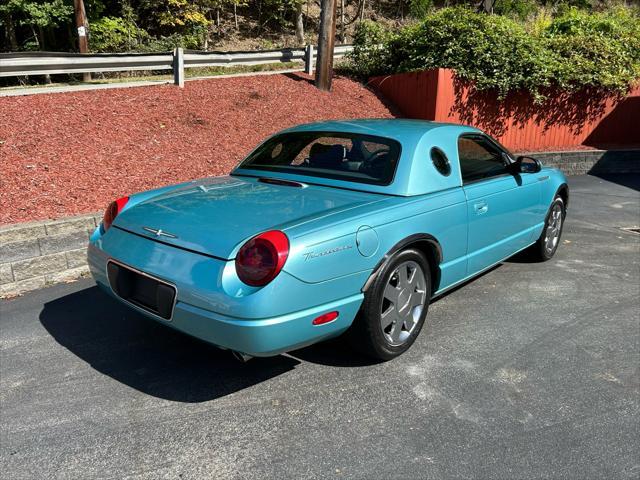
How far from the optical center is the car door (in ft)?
13.9

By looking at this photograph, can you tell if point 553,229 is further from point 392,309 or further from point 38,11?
point 38,11

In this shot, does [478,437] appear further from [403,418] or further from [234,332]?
[234,332]

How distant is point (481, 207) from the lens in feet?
14.0

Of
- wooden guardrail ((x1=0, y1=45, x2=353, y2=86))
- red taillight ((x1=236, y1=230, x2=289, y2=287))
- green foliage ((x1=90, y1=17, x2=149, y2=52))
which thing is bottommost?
red taillight ((x1=236, y1=230, x2=289, y2=287))

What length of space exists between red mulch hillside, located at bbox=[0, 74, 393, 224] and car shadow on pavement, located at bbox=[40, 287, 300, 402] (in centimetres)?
187

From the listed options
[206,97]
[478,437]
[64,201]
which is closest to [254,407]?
[478,437]

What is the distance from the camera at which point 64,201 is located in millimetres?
5996

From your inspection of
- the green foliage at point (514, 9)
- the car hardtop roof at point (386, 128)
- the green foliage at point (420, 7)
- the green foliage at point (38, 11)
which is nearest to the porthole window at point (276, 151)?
the car hardtop roof at point (386, 128)

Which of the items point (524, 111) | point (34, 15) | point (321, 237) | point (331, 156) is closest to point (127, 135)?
point (331, 156)

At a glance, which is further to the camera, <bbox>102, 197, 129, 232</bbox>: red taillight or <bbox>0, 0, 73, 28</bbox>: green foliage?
<bbox>0, 0, 73, 28</bbox>: green foliage

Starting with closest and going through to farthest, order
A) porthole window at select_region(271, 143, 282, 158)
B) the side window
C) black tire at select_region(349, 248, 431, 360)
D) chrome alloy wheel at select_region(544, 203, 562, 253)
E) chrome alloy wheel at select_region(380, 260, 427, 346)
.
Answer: black tire at select_region(349, 248, 431, 360) < chrome alloy wheel at select_region(380, 260, 427, 346) < the side window < porthole window at select_region(271, 143, 282, 158) < chrome alloy wheel at select_region(544, 203, 562, 253)

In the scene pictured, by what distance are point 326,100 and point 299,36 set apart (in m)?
13.6

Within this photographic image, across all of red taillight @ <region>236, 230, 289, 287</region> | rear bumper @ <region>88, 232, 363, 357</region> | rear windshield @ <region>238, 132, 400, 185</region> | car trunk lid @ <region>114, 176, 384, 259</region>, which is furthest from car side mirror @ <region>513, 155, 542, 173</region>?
red taillight @ <region>236, 230, 289, 287</region>

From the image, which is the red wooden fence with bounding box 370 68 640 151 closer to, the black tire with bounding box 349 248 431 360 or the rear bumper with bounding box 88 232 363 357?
the black tire with bounding box 349 248 431 360
